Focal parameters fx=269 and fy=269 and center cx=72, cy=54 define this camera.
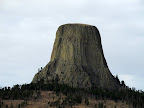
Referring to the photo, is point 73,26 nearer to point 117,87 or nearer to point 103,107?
point 117,87

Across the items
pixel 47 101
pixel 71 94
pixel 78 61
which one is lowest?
pixel 47 101

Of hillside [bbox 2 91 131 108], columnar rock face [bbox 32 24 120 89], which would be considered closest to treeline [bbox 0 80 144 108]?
hillside [bbox 2 91 131 108]

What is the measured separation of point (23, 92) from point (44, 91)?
5898mm

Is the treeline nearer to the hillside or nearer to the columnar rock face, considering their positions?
the hillside

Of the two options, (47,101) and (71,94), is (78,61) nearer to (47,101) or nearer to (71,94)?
(71,94)

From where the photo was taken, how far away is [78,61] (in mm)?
76875

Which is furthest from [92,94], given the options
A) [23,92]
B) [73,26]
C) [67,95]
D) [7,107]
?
[73,26]

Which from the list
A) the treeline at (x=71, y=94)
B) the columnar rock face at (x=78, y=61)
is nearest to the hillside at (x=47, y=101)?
the treeline at (x=71, y=94)

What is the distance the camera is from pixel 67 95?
60.2 meters

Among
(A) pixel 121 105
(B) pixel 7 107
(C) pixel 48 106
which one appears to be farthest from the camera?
(A) pixel 121 105

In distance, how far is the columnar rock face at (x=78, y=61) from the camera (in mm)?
73125

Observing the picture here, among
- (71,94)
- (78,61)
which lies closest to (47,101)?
(71,94)

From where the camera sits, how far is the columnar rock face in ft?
240

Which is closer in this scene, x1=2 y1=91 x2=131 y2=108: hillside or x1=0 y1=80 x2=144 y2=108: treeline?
x1=2 y1=91 x2=131 y2=108: hillside
